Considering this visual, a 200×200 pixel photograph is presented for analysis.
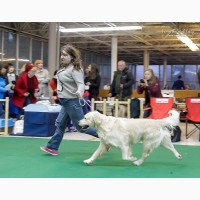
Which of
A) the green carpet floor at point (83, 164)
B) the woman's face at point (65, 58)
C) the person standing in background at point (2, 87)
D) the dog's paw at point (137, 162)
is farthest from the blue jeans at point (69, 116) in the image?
the person standing in background at point (2, 87)

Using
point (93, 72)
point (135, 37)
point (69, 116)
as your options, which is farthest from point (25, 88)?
point (135, 37)

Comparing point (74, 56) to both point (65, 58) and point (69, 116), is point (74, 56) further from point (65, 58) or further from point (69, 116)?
point (69, 116)

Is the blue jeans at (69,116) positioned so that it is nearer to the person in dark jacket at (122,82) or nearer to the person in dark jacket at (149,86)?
the person in dark jacket at (149,86)

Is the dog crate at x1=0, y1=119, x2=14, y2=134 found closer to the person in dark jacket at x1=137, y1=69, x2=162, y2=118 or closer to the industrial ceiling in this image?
the person in dark jacket at x1=137, y1=69, x2=162, y2=118

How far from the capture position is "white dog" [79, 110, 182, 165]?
4555 millimetres

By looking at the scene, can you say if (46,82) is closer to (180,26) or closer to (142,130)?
(142,130)

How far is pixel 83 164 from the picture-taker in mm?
4684

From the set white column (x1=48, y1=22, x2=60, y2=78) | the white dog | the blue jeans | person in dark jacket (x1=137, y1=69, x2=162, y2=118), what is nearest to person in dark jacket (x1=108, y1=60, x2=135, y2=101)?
person in dark jacket (x1=137, y1=69, x2=162, y2=118)

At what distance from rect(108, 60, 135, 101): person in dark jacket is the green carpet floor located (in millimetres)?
2056

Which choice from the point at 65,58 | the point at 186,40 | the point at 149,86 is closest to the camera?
the point at 65,58

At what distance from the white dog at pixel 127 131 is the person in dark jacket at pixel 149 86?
8.51 ft

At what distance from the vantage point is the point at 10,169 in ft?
14.2

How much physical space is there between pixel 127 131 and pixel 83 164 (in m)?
0.70
